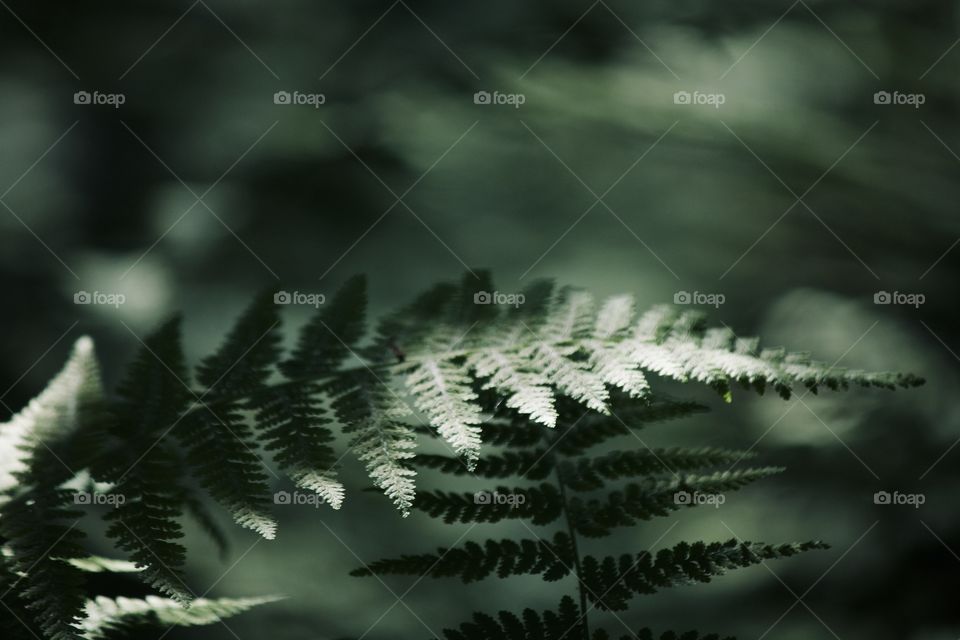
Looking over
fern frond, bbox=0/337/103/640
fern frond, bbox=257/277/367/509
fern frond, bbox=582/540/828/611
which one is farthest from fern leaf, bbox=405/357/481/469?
fern frond, bbox=0/337/103/640

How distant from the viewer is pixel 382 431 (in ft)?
2.97

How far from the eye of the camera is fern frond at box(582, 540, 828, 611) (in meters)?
0.84

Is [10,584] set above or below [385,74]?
below

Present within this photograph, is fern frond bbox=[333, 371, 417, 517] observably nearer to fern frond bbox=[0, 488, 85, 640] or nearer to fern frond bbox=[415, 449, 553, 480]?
fern frond bbox=[415, 449, 553, 480]

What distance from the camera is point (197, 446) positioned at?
2.98ft

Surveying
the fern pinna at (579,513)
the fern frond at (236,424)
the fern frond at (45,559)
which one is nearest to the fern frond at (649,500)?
the fern pinna at (579,513)

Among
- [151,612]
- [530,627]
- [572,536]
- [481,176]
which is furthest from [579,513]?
[481,176]

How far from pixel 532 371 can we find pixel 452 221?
6.53 feet

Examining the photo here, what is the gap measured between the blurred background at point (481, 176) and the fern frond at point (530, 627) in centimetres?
116

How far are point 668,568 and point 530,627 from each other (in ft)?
0.57

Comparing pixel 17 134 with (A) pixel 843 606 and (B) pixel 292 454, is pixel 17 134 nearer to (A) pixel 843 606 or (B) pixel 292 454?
(B) pixel 292 454

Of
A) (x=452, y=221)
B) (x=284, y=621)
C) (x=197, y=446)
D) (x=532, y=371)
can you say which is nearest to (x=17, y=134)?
(x=452, y=221)

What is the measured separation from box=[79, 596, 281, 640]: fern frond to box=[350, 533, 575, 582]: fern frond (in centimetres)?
17

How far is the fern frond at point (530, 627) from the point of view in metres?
0.85
